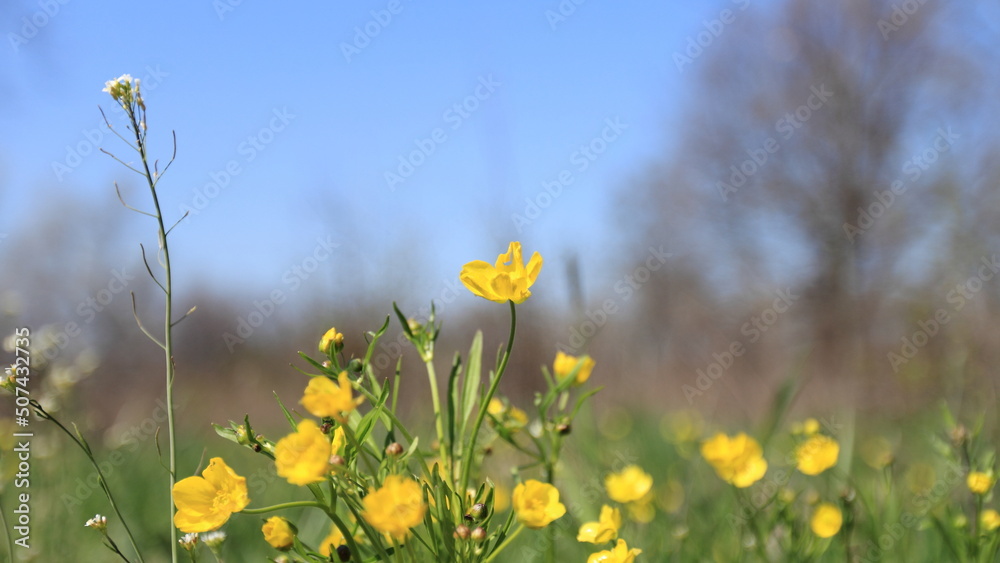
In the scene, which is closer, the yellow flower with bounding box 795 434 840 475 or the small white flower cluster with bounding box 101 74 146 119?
the small white flower cluster with bounding box 101 74 146 119

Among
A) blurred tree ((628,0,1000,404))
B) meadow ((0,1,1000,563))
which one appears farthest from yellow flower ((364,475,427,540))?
blurred tree ((628,0,1000,404))

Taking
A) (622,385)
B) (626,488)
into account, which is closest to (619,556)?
(626,488)

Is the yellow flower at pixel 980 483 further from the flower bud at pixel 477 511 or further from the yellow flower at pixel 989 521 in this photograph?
the flower bud at pixel 477 511

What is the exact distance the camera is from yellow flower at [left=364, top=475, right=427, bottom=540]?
521 mm

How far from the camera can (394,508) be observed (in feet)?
1.73

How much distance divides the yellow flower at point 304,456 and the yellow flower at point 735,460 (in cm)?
86

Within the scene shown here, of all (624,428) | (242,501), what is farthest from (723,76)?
(242,501)

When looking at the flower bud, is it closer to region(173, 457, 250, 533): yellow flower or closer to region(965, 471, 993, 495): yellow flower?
region(173, 457, 250, 533): yellow flower

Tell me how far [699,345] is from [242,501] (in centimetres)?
1121

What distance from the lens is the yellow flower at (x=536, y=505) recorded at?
0.70m

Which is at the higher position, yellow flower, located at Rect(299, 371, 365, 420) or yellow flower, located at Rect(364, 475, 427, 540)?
yellow flower, located at Rect(299, 371, 365, 420)

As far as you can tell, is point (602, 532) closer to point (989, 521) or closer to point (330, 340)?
point (330, 340)
